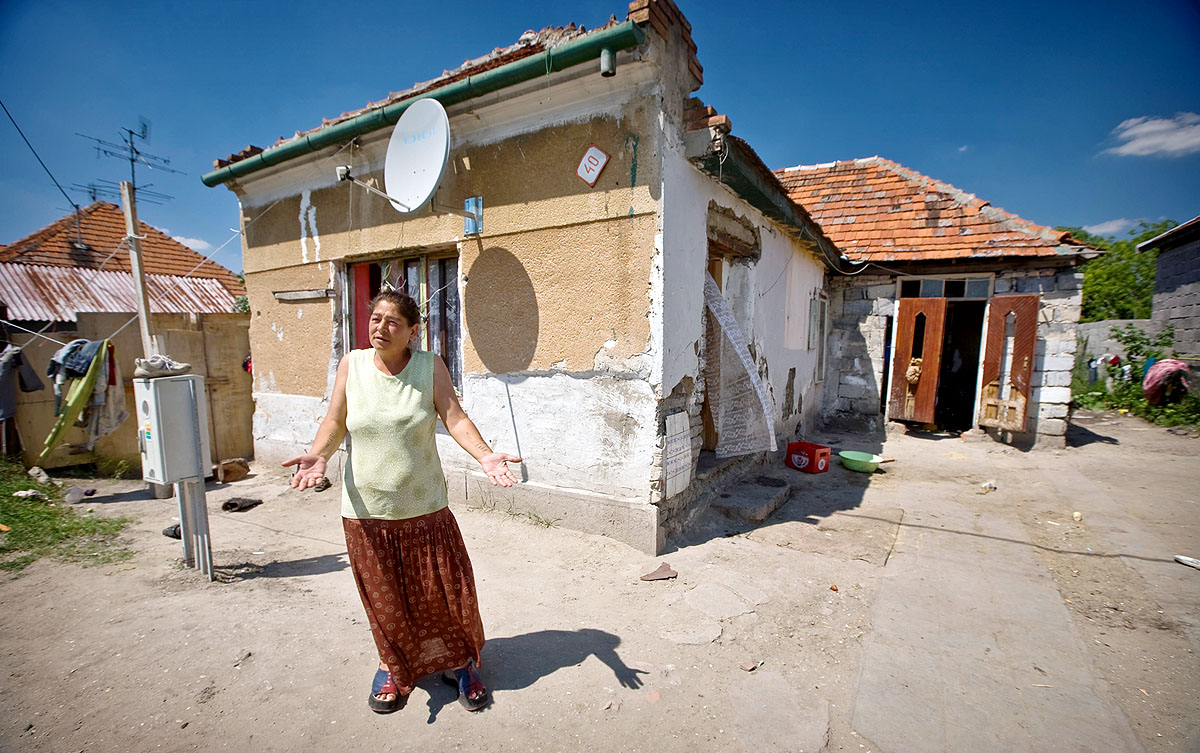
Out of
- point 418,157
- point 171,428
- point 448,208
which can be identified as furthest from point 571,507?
point 418,157

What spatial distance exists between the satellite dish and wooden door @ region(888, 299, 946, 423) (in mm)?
7868

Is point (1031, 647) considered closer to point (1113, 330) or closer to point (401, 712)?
point (401, 712)

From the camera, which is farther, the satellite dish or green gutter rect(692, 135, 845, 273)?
green gutter rect(692, 135, 845, 273)

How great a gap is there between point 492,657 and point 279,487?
4397 mm

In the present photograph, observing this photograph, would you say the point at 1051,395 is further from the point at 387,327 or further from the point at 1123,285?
the point at 1123,285

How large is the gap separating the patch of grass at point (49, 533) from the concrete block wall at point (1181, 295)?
16.1 meters

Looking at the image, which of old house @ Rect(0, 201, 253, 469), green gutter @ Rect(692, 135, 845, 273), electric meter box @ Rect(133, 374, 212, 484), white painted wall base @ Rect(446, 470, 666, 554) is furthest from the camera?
old house @ Rect(0, 201, 253, 469)

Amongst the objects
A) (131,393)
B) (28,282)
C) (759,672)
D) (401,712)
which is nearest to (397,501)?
(401,712)

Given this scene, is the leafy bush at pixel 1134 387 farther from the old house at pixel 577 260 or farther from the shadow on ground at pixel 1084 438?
the old house at pixel 577 260

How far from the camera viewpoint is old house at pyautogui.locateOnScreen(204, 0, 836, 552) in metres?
3.63

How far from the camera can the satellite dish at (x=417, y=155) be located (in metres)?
3.69

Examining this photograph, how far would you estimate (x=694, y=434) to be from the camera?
4.27 metres

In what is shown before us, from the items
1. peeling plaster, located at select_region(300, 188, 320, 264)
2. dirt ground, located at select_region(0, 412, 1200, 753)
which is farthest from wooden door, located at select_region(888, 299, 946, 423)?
peeling plaster, located at select_region(300, 188, 320, 264)

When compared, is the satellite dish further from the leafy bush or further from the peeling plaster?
the leafy bush
